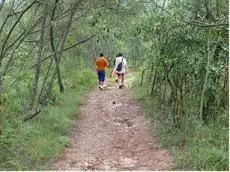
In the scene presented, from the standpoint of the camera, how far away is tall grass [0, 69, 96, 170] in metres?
7.40

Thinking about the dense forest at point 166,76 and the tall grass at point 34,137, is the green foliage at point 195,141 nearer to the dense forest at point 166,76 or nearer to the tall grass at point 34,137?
the dense forest at point 166,76

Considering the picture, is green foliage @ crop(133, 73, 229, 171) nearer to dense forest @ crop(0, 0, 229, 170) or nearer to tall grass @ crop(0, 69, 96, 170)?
dense forest @ crop(0, 0, 229, 170)

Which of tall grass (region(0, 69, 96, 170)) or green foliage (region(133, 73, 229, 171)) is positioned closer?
green foliage (region(133, 73, 229, 171))

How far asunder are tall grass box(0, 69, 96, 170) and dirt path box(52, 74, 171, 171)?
0.25 metres

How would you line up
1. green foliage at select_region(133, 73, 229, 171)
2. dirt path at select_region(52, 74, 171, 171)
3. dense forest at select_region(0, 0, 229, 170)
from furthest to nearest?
1. dense forest at select_region(0, 0, 229, 170)
2. dirt path at select_region(52, 74, 171, 171)
3. green foliage at select_region(133, 73, 229, 171)

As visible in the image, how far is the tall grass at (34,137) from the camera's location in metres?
7.40

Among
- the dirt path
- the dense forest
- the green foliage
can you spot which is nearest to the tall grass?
the dense forest

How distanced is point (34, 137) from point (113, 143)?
170 cm

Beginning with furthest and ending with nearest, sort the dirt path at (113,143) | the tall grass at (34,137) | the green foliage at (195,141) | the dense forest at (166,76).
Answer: the dense forest at (166,76), the dirt path at (113,143), the tall grass at (34,137), the green foliage at (195,141)

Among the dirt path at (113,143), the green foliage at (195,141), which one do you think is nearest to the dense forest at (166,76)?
the green foliage at (195,141)

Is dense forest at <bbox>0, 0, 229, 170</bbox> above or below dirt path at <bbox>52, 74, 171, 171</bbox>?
above

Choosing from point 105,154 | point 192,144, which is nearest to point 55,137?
point 105,154

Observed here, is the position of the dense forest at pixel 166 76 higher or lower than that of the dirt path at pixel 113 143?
higher

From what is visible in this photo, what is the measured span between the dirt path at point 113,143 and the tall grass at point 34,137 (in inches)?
9.9
